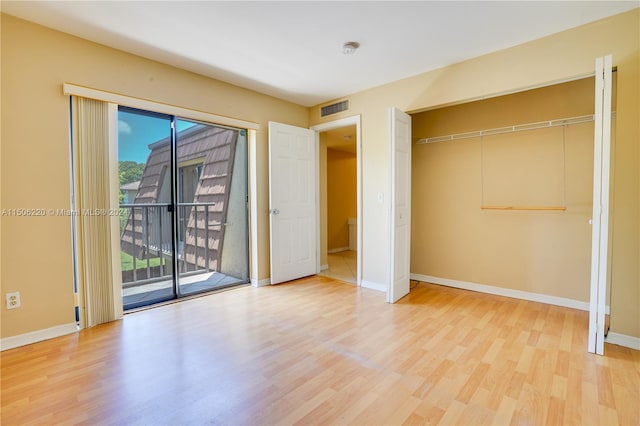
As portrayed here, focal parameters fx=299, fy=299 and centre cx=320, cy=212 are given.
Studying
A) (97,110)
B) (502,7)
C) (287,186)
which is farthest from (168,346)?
(502,7)

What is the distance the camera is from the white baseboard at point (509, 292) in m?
3.24

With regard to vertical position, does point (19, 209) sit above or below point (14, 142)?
below

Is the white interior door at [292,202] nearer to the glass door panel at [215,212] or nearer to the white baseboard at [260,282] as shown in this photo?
the white baseboard at [260,282]

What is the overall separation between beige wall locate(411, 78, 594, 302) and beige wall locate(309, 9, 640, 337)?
2.54ft

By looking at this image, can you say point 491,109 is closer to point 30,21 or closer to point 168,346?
point 168,346

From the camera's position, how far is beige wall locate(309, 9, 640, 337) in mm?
2357

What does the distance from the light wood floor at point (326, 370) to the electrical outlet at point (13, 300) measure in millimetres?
345

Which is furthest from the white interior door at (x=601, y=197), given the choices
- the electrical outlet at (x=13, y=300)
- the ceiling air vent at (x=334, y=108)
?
the electrical outlet at (x=13, y=300)

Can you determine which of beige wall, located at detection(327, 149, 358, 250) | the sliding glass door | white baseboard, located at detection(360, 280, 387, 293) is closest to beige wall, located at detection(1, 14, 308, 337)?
the sliding glass door

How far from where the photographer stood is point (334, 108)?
4438mm

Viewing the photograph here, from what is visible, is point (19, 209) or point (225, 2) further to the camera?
point (19, 209)

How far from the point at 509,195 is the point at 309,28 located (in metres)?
2.97

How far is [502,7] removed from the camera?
230 cm

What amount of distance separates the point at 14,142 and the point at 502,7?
4.00 m
